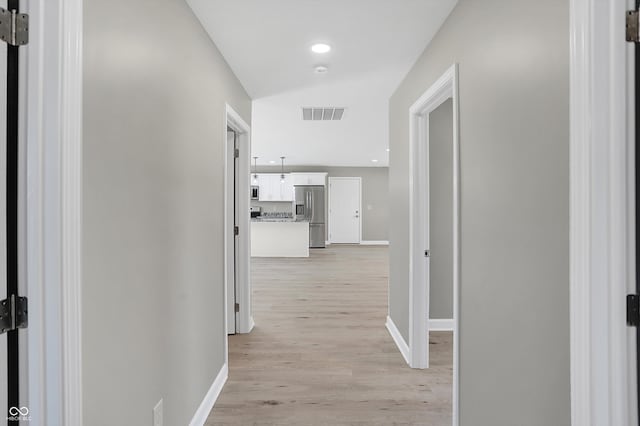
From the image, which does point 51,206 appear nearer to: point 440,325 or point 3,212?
point 3,212

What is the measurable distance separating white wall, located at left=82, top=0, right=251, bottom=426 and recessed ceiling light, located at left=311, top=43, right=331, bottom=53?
28.6 inches

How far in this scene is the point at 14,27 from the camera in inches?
38.8

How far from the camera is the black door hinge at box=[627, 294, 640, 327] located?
1.03 metres

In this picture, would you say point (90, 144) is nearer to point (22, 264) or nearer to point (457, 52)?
point (22, 264)

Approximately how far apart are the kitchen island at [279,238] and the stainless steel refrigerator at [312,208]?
1.72 m

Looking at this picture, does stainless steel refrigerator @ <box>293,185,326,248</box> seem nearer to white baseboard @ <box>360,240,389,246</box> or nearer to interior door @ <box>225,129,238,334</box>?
white baseboard @ <box>360,240,389,246</box>

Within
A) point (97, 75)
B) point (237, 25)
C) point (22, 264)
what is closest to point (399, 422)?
point (22, 264)

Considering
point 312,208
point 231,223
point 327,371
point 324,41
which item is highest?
point 324,41

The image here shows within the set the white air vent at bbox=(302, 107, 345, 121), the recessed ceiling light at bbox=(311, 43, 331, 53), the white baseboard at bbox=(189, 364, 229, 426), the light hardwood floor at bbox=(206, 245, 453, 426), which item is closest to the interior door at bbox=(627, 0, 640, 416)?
Result: the light hardwood floor at bbox=(206, 245, 453, 426)

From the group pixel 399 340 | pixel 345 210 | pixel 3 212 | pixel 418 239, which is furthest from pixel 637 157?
pixel 345 210

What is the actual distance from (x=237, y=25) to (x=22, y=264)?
186 centimetres

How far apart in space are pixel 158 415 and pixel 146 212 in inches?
36.0

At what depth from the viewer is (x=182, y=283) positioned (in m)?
1.98

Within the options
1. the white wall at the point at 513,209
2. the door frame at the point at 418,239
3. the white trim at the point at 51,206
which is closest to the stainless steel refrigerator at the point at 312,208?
the door frame at the point at 418,239
